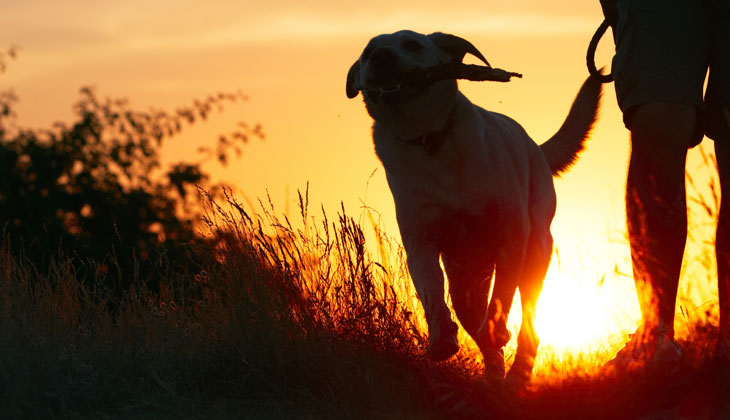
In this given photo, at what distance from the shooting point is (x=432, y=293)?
4.02m

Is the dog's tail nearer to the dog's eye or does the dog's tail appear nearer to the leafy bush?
the dog's eye

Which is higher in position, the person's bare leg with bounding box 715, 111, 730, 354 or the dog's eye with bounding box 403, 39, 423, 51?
the dog's eye with bounding box 403, 39, 423, 51

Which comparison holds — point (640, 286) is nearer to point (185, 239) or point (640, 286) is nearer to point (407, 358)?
point (407, 358)

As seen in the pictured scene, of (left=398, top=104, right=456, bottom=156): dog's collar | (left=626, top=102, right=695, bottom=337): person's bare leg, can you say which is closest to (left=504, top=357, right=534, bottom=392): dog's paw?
(left=626, top=102, right=695, bottom=337): person's bare leg

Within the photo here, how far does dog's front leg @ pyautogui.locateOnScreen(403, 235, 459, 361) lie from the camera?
12.3 ft

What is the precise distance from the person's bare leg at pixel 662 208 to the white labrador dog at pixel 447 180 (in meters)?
0.70

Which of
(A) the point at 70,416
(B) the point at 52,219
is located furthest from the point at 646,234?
(B) the point at 52,219

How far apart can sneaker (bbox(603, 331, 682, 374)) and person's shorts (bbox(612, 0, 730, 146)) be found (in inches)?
36.1

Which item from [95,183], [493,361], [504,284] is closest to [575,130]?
[504,284]

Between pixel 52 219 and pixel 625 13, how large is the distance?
1660 centimetres

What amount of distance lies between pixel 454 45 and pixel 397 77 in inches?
A: 19.4

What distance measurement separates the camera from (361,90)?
14.1 feet

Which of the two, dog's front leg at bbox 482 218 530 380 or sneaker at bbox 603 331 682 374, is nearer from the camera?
sneaker at bbox 603 331 682 374

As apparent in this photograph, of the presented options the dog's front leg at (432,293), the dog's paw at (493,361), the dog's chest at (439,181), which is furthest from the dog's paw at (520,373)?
the dog's chest at (439,181)
